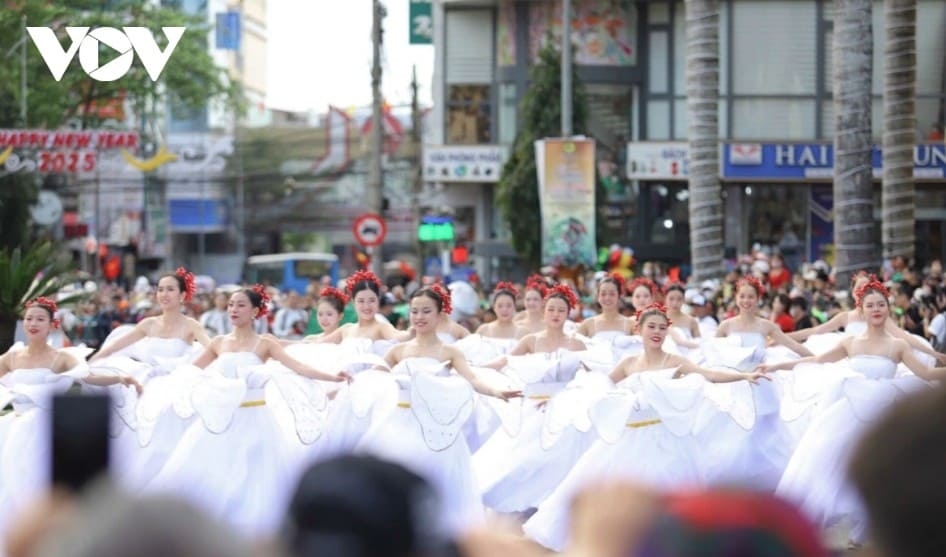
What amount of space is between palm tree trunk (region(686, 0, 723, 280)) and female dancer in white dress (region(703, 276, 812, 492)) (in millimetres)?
7036

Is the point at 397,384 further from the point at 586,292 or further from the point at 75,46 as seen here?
the point at 586,292

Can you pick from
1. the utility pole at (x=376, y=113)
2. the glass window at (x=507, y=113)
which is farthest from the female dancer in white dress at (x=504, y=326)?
the glass window at (x=507, y=113)

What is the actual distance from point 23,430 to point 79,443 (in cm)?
1042

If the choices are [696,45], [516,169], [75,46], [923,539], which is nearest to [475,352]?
[75,46]

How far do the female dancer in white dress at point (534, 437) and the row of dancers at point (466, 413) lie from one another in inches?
0.7

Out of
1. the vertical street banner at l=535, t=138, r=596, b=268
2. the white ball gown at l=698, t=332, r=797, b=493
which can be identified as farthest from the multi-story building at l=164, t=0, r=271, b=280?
the white ball gown at l=698, t=332, r=797, b=493

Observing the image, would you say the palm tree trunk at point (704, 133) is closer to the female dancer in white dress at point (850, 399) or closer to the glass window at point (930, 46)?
the female dancer in white dress at point (850, 399)

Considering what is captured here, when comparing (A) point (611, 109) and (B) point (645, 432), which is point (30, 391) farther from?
(A) point (611, 109)

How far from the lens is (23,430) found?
42.8ft

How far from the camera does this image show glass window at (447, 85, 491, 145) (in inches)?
Answer: 1837

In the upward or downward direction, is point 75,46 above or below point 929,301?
above

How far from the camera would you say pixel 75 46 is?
19.7m

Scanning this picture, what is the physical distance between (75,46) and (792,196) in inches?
1012

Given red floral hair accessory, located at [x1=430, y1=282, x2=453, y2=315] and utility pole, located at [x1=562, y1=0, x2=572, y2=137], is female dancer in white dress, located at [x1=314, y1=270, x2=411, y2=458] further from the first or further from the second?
utility pole, located at [x1=562, y1=0, x2=572, y2=137]
